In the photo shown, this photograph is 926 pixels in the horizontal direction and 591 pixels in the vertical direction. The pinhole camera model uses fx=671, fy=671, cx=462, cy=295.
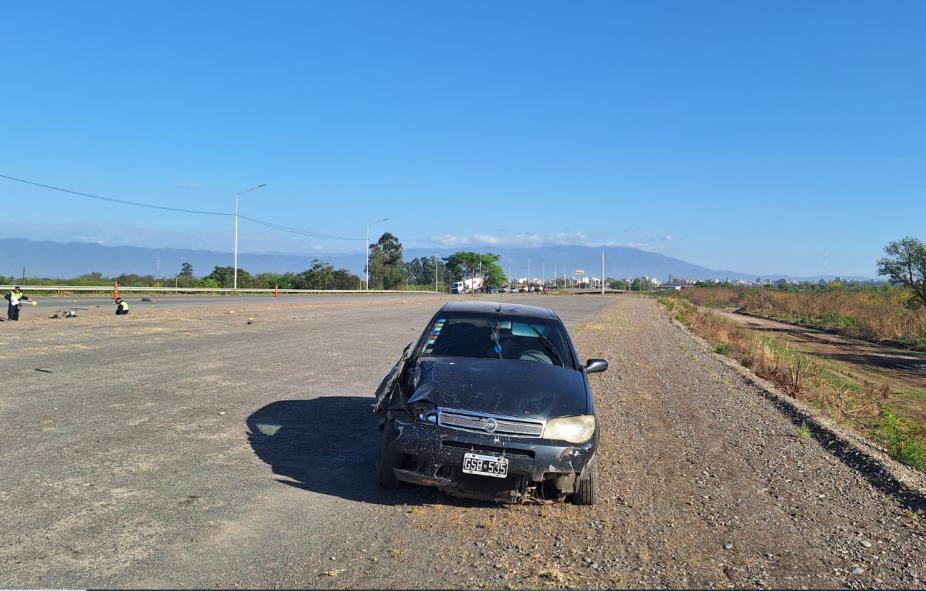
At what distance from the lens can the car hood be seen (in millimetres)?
5047

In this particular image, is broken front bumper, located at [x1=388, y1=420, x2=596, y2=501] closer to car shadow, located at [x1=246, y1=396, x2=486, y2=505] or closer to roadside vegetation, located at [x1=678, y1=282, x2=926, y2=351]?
car shadow, located at [x1=246, y1=396, x2=486, y2=505]

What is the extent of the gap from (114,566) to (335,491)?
1.82 meters

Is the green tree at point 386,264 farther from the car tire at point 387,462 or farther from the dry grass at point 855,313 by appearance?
the car tire at point 387,462

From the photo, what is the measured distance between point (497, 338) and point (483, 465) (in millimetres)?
2100

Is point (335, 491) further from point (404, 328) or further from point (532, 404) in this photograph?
point (404, 328)

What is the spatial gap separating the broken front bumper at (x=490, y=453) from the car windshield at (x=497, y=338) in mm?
1562

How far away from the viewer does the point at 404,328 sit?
24.1 m

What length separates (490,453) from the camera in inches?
188

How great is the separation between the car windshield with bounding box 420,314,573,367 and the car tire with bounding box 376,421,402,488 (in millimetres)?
1352

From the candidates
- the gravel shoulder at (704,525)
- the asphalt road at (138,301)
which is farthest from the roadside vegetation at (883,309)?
the asphalt road at (138,301)

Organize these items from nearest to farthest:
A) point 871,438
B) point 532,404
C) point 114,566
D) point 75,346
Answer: point 114,566 → point 532,404 → point 871,438 → point 75,346

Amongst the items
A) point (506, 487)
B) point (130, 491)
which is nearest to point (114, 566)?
point (130, 491)

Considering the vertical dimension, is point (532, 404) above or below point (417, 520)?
above

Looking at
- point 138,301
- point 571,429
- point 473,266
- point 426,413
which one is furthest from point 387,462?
point 473,266
